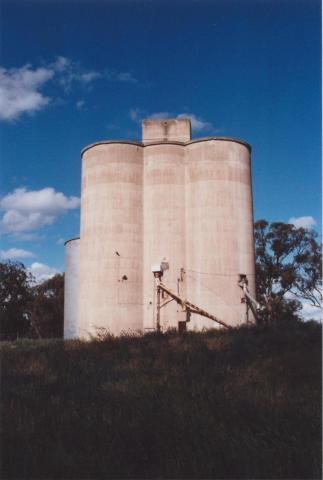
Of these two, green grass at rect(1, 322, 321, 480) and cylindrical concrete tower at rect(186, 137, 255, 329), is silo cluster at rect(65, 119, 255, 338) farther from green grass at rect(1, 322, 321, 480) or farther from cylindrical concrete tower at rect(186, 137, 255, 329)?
green grass at rect(1, 322, 321, 480)

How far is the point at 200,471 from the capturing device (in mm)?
6012


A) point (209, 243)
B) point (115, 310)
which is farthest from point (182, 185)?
point (115, 310)

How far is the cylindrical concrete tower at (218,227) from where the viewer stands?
27031mm

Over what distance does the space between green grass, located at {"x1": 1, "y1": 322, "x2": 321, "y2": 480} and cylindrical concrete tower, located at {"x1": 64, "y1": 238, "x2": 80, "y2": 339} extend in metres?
20.7

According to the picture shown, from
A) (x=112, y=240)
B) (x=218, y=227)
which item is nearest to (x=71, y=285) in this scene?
(x=112, y=240)

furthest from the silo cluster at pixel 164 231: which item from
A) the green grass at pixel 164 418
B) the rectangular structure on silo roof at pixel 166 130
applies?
the green grass at pixel 164 418

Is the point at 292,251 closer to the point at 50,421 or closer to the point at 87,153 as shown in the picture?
the point at 87,153

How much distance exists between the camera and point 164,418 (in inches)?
291

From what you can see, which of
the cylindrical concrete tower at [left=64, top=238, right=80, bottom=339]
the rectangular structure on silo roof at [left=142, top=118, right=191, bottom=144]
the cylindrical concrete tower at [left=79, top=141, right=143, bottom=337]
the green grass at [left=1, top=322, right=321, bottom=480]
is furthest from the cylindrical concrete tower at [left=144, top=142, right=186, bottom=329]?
the green grass at [left=1, top=322, right=321, bottom=480]

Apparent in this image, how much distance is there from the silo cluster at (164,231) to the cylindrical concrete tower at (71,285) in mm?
4273

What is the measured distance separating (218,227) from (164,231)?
3.00 metres

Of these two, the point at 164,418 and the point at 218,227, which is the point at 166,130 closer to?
the point at 218,227

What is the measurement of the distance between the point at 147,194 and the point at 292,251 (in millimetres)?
23460

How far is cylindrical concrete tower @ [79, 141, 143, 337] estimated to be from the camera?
89.9 feet
